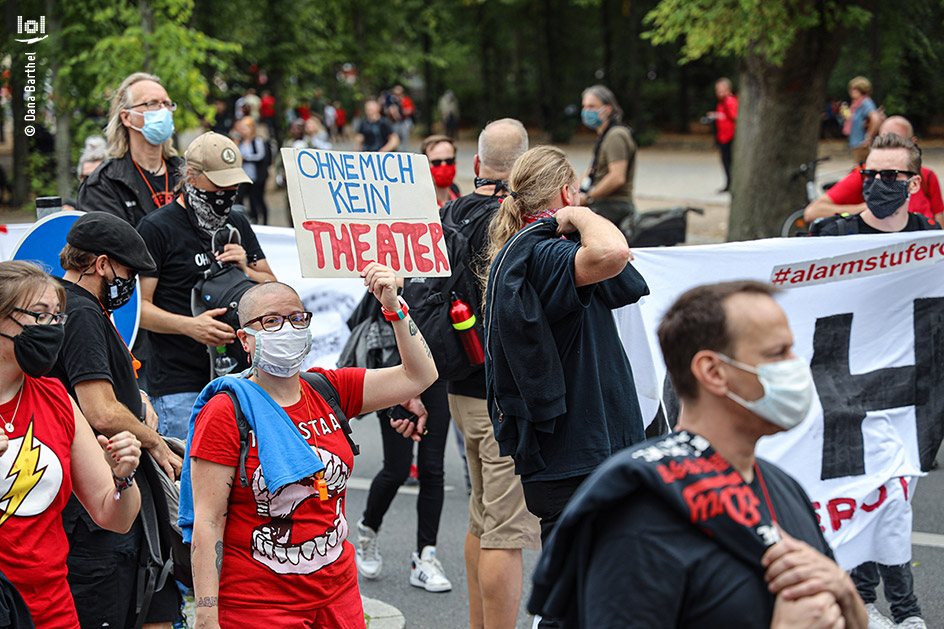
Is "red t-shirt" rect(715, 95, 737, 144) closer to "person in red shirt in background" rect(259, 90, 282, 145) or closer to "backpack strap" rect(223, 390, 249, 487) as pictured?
"person in red shirt in background" rect(259, 90, 282, 145)

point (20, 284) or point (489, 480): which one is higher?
point (20, 284)

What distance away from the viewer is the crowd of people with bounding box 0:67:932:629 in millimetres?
1998

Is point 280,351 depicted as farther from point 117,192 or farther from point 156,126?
point 156,126

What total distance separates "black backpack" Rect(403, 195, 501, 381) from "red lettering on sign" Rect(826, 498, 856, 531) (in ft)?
5.97

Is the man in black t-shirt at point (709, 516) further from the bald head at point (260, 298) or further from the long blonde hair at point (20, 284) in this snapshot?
the long blonde hair at point (20, 284)

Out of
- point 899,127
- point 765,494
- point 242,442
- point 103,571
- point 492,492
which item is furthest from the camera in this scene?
point 899,127

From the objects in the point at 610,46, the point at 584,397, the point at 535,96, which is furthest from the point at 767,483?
the point at 535,96

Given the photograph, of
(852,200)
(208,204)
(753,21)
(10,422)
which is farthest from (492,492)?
(753,21)

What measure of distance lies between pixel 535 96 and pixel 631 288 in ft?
120

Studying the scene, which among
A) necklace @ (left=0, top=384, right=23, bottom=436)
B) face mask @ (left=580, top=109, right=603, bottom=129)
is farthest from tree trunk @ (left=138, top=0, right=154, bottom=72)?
necklace @ (left=0, top=384, right=23, bottom=436)

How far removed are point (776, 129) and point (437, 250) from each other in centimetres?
896

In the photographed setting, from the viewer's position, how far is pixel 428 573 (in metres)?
5.40

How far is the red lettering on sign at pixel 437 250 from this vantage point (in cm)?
397

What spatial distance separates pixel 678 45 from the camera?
114ft
